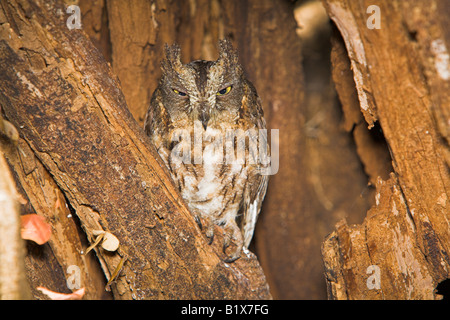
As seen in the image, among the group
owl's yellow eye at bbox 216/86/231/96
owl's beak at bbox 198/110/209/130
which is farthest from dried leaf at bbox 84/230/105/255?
owl's yellow eye at bbox 216/86/231/96

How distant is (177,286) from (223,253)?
36 centimetres

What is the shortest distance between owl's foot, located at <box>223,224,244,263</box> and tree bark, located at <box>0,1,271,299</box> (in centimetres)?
12

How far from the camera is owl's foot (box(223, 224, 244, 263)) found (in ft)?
6.04

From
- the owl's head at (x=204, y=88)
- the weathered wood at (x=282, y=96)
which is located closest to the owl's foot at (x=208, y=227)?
the owl's head at (x=204, y=88)

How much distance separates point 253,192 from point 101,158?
36.4 inches

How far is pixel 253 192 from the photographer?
7.01ft

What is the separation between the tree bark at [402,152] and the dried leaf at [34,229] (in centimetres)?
114

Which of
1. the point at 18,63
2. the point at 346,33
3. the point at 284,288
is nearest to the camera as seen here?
the point at 18,63

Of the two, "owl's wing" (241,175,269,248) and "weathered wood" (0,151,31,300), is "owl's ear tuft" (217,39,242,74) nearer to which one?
"owl's wing" (241,175,269,248)

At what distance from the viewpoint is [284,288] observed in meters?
2.87

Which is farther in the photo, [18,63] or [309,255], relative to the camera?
[309,255]

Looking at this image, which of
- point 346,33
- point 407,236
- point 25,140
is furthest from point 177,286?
point 346,33

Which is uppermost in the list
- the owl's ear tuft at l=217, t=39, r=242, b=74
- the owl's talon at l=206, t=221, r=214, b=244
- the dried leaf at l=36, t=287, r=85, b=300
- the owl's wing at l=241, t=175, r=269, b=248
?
the owl's ear tuft at l=217, t=39, r=242, b=74

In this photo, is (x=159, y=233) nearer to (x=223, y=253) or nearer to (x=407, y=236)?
(x=223, y=253)
